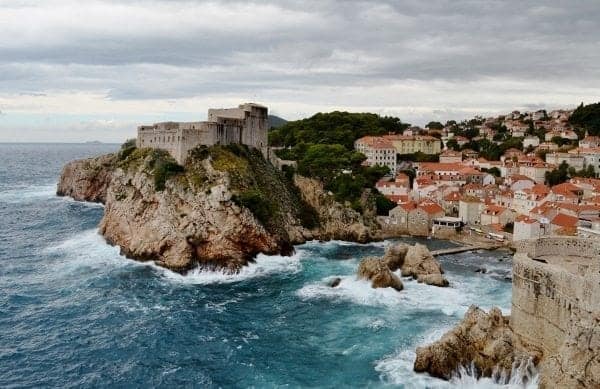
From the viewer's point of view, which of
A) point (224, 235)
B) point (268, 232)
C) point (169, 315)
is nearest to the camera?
point (169, 315)

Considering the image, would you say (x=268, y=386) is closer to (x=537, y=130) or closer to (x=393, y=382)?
(x=393, y=382)

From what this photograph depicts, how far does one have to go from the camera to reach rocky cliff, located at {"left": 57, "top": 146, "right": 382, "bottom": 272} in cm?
4228

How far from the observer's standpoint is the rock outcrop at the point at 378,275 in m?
36.4

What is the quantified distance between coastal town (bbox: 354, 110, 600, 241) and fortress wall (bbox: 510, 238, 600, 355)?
18.9 m

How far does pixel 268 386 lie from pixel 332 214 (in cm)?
3375

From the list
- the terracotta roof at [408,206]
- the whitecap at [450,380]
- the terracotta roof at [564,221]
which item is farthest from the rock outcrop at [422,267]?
the terracotta roof at [408,206]

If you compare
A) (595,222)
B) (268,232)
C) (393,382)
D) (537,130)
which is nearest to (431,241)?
(595,222)

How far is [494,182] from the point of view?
7525 centimetres


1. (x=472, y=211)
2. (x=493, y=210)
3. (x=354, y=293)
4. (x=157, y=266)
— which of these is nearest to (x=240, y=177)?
(x=157, y=266)

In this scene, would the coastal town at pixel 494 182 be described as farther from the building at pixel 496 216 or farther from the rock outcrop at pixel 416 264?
the rock outcrop at pixel 416 264

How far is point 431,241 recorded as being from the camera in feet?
180

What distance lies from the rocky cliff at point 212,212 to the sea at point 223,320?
5.48 feet

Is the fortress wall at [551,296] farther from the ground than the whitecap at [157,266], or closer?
farther from the ground

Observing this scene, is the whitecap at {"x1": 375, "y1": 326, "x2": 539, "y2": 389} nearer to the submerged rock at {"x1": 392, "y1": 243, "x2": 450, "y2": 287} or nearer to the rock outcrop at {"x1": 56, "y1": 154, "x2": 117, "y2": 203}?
the submerged rock at {"x1": 392, "y1": 243, "x2": 450, "y2": 287}
